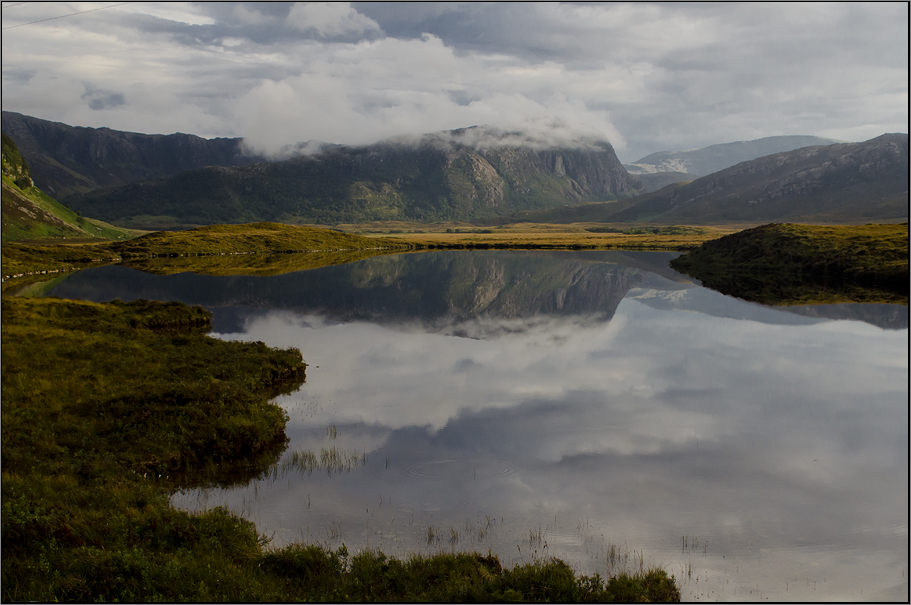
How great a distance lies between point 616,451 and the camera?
2100 cm

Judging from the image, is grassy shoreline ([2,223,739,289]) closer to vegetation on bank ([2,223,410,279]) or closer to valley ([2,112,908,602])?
vegetation on bank ([2,223,410,279])

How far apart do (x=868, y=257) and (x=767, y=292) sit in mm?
26965

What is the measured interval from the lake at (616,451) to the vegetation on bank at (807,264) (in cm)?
1958

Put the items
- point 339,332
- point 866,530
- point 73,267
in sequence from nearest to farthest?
point 866,530
point 339,332
point 73,267

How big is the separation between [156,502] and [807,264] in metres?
102

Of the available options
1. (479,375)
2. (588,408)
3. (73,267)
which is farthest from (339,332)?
(73,267)

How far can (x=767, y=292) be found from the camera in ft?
236

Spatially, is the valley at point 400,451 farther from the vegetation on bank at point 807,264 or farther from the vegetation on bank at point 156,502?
the vegetation on bank at point 807,264

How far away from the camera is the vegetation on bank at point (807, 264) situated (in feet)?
230

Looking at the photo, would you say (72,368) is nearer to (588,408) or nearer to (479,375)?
(479,375)

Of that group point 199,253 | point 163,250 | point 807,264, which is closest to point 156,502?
point 807,264

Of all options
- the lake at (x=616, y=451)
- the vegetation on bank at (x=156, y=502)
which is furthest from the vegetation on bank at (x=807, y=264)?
the vegetation on bank at (x=156, y=502)

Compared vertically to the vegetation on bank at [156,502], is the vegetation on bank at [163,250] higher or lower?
higher

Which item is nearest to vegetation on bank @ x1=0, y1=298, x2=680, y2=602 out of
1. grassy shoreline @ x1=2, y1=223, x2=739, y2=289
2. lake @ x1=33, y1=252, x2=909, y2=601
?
lake @ x1=33, y1=252, x2=909, y2=601
